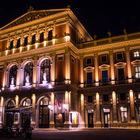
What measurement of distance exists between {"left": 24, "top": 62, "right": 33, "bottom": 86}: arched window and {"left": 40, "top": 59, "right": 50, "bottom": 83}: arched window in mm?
2438

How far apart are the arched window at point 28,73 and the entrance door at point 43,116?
5492 mm

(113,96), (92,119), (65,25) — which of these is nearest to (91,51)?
(65,25)

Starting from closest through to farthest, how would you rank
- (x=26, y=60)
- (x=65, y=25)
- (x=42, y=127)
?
1. (x=42, y=127)
2. (x=65, y=25)
3. (x=26, y=60)

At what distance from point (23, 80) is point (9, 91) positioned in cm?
330

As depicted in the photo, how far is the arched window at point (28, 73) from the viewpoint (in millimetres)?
40884

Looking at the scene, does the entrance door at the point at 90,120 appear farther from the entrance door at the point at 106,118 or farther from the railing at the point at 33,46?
the railing at the point at 33,46

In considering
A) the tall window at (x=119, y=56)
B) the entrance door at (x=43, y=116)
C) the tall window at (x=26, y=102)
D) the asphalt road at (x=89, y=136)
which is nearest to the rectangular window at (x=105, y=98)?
the tall window at (x=119, y=56)

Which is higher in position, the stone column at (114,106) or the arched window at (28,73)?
the arched window at (28,73)

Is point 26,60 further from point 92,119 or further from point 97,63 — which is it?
point 92,119

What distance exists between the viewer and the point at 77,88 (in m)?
39.7

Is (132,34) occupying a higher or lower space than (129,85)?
higher

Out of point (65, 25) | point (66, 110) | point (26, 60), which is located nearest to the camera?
point (66, 110)

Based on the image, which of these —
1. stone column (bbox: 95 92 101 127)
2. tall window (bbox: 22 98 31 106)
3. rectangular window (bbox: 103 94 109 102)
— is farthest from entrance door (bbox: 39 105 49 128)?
rectangular window (bbox: 103 94 109 102)

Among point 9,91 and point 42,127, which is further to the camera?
point 9,91
